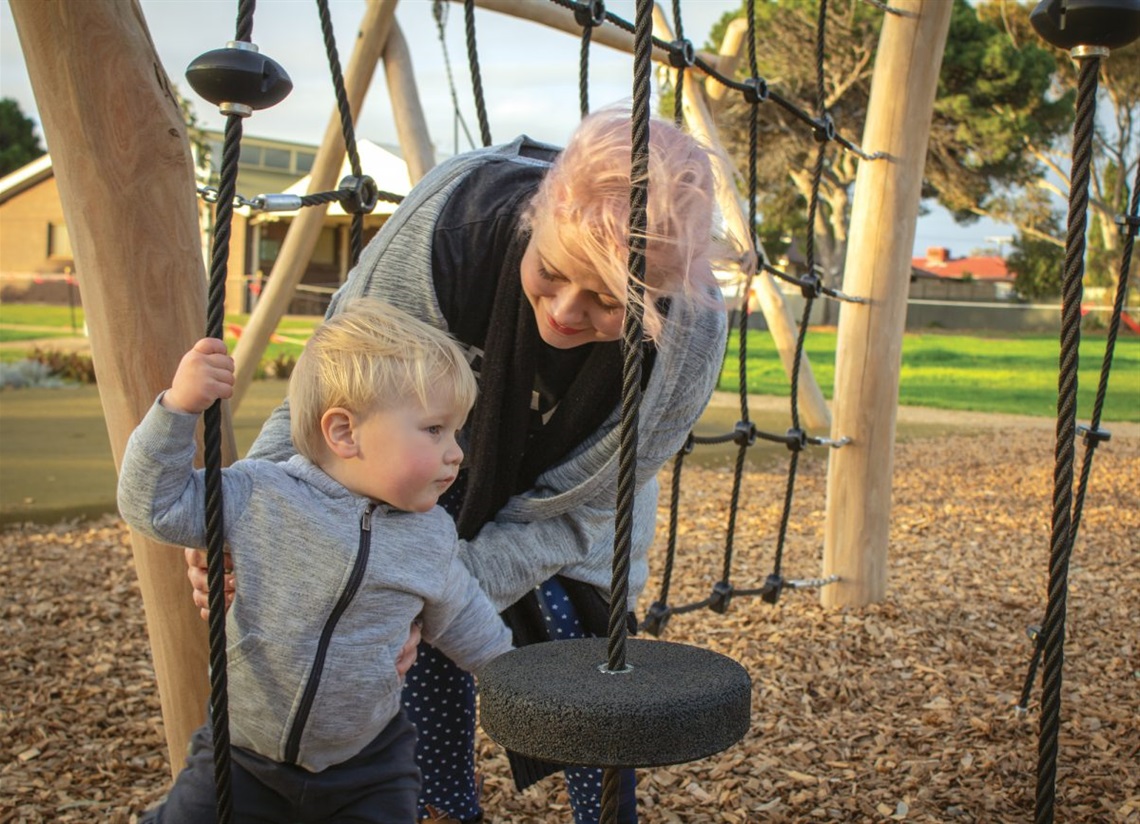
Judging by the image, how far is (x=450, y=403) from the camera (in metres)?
1.40

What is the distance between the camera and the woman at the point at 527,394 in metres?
1.64

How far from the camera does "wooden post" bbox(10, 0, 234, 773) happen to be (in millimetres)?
1571

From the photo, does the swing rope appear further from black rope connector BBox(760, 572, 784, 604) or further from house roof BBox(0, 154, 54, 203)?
house roof BBox(0, 154, 54, 203)

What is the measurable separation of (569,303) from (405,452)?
0.93 ft

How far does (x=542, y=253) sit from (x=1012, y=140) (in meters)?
23.0

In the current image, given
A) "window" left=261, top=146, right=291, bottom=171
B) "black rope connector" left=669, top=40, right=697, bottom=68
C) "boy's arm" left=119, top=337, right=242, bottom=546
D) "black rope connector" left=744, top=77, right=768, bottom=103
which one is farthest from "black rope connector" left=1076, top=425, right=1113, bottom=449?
"window" left=261, top=146, right=291, bottom=171

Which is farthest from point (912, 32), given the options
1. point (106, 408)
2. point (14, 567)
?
point (14, 567)

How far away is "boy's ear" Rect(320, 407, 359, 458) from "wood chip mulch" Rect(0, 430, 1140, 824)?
1.12 metres

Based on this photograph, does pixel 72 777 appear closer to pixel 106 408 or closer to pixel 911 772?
pixel 106 408

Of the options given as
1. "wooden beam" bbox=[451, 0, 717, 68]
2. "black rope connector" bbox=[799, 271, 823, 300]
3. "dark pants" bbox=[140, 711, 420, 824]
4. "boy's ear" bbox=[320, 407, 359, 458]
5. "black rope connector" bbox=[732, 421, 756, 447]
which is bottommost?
"dark pants" bbox=[140, 711, 420, 824]

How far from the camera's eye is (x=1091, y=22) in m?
0.98

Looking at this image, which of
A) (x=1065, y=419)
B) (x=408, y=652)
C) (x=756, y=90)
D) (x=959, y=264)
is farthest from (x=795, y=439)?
(x=959, y=264)

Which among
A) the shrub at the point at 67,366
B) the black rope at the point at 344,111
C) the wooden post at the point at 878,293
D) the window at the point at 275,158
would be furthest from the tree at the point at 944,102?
the black rope at the point at 344,111

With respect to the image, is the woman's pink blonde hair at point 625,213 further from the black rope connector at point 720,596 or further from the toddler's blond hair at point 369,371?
the black rope connector at point 720,596
